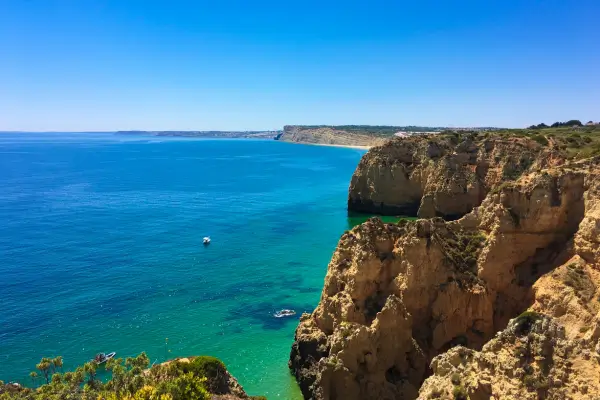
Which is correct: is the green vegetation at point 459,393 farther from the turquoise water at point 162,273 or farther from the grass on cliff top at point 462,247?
the turquoise water at point 162,273

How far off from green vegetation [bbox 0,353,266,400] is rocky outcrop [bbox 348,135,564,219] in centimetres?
5566

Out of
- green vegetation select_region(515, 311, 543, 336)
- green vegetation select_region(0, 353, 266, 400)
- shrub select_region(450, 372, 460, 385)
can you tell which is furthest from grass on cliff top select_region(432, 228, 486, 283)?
green vegetation select_region(0, 353, 266, 400)

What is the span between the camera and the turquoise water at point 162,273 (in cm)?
3497

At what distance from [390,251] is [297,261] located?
29.7 m

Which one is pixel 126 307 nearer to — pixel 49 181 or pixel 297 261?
pixel 297 261

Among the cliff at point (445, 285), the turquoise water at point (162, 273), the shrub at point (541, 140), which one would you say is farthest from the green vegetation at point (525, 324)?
the shrub at point (541, 140)

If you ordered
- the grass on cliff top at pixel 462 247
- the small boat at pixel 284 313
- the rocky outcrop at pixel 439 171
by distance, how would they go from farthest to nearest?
1. the rocky outcrop at pixel 439 171
2. the small boat at pixel 284 313
3. the grass on cliff top at pixel 462 247

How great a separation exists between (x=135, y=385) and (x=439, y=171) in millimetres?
63460

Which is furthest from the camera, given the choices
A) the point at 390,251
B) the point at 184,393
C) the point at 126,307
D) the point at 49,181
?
the point at 49,181

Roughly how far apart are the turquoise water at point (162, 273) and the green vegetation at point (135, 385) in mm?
7364

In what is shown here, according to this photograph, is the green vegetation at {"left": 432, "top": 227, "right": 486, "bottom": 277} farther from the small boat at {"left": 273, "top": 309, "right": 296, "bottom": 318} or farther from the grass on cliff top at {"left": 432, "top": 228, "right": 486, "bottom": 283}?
the small boat at {"left": 273, "top": 309, "right": 296, "bottom": 318}

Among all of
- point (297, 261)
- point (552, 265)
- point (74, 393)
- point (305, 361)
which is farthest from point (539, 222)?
point (297, 261)

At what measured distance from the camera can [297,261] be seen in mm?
57094

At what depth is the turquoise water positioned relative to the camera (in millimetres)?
34969
